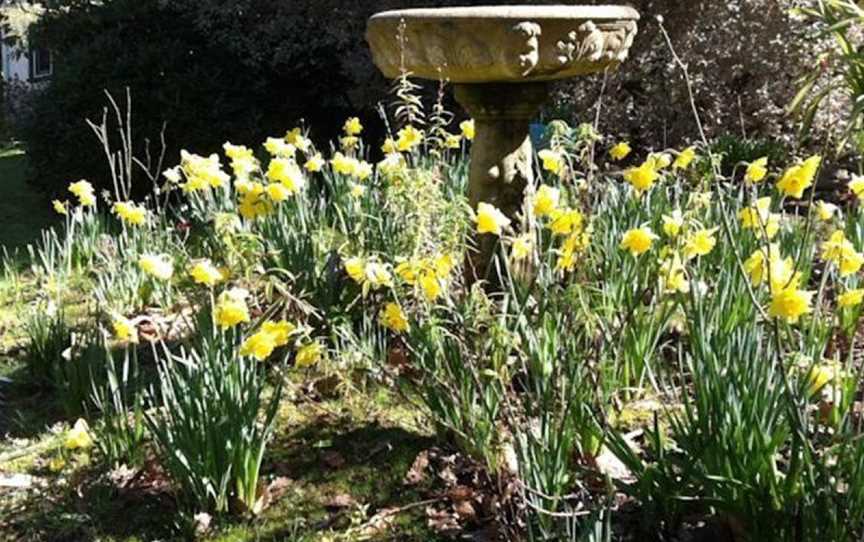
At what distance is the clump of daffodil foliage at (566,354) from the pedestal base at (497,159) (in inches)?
2.2

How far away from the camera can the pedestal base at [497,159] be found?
12.2 ft

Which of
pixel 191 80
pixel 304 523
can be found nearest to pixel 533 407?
pixel 304 523

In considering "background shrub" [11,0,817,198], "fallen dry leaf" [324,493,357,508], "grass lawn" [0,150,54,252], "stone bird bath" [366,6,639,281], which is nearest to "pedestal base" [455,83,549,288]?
"stone bird bath" [366,6,639,281]

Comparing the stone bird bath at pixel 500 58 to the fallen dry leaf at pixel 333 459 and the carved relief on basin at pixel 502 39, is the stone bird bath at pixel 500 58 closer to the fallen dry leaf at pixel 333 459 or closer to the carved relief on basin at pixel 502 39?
the carved relief on basin at pixel 502 39

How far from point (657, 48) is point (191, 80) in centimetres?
351

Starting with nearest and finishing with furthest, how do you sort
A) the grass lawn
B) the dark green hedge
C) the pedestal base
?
the pedestal base, the grass lawn, the dark green hedge

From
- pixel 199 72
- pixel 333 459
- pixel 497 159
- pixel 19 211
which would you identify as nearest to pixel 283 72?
pixel 199 72

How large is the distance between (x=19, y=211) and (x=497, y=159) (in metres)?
5.25

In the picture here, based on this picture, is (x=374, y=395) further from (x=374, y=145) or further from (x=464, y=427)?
(x=374, y=145)

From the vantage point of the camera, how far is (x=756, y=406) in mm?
2148

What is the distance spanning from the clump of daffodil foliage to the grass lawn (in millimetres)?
3165

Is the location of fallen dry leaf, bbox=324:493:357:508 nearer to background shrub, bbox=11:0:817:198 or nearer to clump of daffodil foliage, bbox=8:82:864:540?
clump of daffodil foliage, bbox=8:82:864:540

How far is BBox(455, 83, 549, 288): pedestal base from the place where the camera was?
371 centimetres

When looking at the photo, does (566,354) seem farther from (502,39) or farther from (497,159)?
(497,159)
